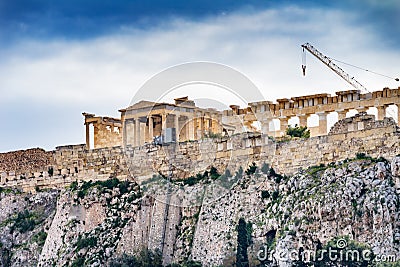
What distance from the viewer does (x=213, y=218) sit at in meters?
70.2

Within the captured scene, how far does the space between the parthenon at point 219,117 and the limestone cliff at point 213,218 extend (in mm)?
5023

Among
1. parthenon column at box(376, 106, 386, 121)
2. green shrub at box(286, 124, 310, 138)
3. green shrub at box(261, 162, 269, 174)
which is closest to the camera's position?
green shrub at box(261, 162, 269, 174)

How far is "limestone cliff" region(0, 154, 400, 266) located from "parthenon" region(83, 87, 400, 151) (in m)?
5.02

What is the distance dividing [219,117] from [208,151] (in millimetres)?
7646

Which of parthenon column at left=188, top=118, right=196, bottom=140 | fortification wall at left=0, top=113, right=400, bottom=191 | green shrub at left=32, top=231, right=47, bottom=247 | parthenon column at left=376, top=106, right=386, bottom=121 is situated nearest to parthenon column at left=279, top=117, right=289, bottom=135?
parthenon column at left=188, top=118, right=196, bottom=140

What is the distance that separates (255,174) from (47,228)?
1137 centimetres

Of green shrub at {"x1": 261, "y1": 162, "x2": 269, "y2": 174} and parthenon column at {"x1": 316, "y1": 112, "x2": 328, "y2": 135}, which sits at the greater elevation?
parthenon column at {"x1": 316, "y1": 112, "x2": 328, "y2": 135}

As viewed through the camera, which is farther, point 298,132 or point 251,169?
point 298,132

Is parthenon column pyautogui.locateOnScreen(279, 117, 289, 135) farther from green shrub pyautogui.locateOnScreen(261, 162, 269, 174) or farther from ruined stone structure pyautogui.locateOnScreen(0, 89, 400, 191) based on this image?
green shrub pyautogui.locateOnScreen(261, 162, 269, 174)

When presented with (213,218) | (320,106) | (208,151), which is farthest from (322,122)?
(213,218)

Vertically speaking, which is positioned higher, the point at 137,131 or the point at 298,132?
the point at 137,131

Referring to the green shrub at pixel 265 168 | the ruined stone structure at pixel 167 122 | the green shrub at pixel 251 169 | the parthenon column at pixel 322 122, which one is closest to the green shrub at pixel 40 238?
the ruined stone structure at pixel 167 122

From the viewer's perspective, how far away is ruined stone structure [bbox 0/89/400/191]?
69.1 meters

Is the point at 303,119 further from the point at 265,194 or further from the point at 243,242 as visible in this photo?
the point at 243,242
